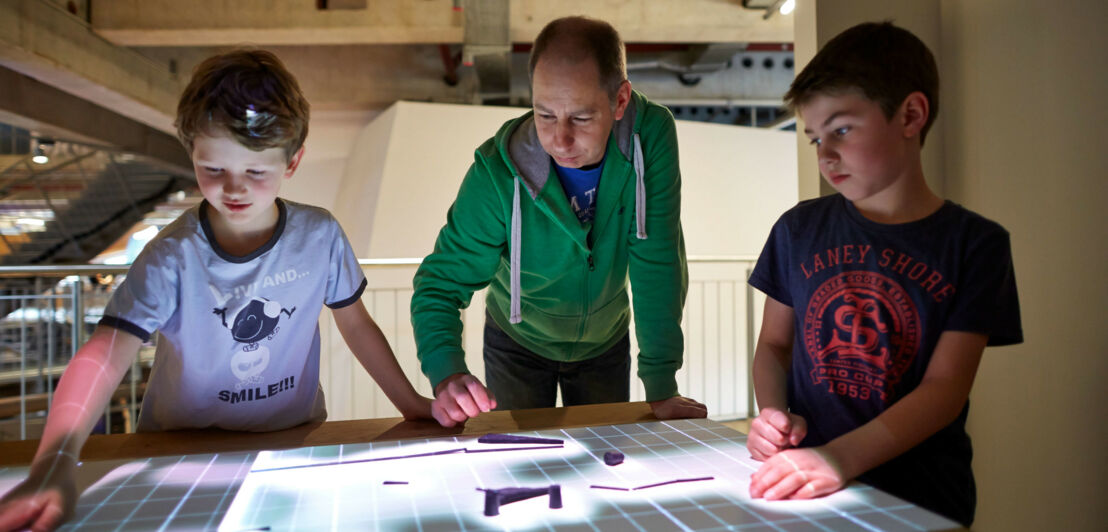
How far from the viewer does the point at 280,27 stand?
4.68 meters

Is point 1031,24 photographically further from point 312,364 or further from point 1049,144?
point 312,364

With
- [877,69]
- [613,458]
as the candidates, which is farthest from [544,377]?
[877,69]

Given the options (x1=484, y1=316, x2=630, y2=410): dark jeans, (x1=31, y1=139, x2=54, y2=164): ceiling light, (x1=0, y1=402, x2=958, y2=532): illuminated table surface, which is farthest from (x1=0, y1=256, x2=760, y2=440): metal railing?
(x1=31, y1=139, x2=54, y2=164): ceiling light

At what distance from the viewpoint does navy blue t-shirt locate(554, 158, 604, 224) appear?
1.27 meters

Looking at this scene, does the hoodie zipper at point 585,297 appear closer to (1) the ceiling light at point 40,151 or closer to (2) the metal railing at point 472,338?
(2) the metal railing at point 472,338

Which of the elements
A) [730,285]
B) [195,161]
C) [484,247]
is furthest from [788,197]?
[195,161]

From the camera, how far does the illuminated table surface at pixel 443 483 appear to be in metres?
0.64

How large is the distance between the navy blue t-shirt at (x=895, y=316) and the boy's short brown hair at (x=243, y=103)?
80 centimetres

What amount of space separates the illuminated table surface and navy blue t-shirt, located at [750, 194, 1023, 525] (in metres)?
0.17

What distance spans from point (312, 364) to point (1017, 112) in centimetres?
141

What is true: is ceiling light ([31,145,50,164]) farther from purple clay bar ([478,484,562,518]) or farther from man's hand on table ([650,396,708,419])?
purple clay bar ([478,484,562,518])

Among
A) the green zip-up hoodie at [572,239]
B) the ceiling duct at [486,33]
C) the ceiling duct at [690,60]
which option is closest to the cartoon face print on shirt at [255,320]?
the green zip-up hoodie at [572,239]

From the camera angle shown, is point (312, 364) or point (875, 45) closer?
point (875, 45)

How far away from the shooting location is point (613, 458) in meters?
0.80
